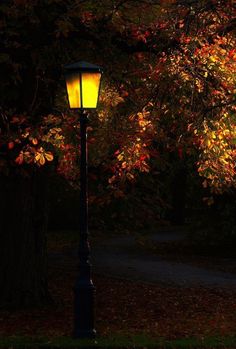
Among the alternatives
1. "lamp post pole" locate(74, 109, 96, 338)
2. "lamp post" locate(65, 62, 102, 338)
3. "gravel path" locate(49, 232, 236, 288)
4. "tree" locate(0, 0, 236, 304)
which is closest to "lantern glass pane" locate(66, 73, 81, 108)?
"lamp post" locate(65, 62, 102, 338)

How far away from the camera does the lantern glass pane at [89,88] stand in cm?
1041

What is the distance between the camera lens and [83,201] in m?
10.5

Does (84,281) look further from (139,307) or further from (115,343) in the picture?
(139,307)

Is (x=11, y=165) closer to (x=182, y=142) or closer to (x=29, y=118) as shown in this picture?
(x=29, y=118)

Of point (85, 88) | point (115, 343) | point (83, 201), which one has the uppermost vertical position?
point (85, 88)

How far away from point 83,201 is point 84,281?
116 cm

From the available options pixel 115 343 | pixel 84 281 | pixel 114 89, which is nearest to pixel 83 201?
pixel 84 281

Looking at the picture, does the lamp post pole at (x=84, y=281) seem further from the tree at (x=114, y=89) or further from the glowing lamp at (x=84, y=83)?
the tree at (x=114, y=89)

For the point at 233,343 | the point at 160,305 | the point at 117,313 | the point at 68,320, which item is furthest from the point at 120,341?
the point at 160,305

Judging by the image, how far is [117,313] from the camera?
1498 centimetres

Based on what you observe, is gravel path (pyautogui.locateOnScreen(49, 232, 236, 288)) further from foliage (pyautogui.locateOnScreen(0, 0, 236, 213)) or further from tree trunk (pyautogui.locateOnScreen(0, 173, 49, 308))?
foliage (pyautogui.locateOnScreen(0, 0, 236, 213))

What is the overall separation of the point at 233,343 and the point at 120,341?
1665mm

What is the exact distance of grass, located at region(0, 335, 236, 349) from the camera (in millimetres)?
9992

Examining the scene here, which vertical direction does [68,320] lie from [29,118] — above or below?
below
